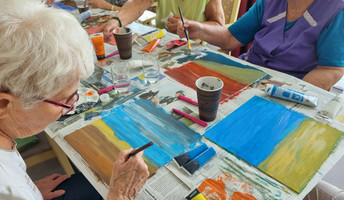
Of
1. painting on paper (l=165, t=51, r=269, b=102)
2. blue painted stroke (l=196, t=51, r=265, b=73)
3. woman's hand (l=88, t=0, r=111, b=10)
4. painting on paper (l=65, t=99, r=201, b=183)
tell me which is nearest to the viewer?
painting on paper (l=65, t=99, r=201, b=183)

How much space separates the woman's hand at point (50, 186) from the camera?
0.97 meters

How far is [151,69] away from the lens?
117 cm

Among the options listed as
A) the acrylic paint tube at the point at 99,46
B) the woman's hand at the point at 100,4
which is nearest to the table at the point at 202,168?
the acrylic paint tube at the point at 99,46

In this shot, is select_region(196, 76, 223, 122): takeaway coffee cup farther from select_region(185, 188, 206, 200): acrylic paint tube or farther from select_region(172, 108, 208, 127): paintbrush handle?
select_region(185, 188, 206, 200): acrylic paint tube

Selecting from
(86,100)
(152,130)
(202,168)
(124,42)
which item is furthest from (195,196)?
(124,42)

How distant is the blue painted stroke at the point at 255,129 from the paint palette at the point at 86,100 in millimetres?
515

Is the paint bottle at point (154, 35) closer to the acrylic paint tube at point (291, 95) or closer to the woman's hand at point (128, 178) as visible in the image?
the acrylic paint tube at point (291, 95)

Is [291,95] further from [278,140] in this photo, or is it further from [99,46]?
[99,46]

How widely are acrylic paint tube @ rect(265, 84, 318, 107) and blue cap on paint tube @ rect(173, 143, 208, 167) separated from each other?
0.42 m

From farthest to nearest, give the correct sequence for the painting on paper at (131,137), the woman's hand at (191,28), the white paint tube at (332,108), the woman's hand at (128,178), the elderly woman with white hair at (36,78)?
the woman's hand at (191,28) < the white paint tube at (332,108) < the painting on paper at (131,137) < the woman's hand at (128,178) < the elderly woman with white hair at (36,78)

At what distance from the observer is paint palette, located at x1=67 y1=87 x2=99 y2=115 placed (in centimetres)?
97

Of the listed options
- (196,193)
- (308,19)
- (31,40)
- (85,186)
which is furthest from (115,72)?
(308,19)

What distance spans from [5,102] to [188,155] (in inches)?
20.9

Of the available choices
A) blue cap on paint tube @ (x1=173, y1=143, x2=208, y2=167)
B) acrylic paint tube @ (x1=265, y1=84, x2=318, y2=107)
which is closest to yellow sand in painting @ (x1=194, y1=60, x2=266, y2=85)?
acrylic paint tube @ (x1=265, y1=84, x2=318, y2=107)
